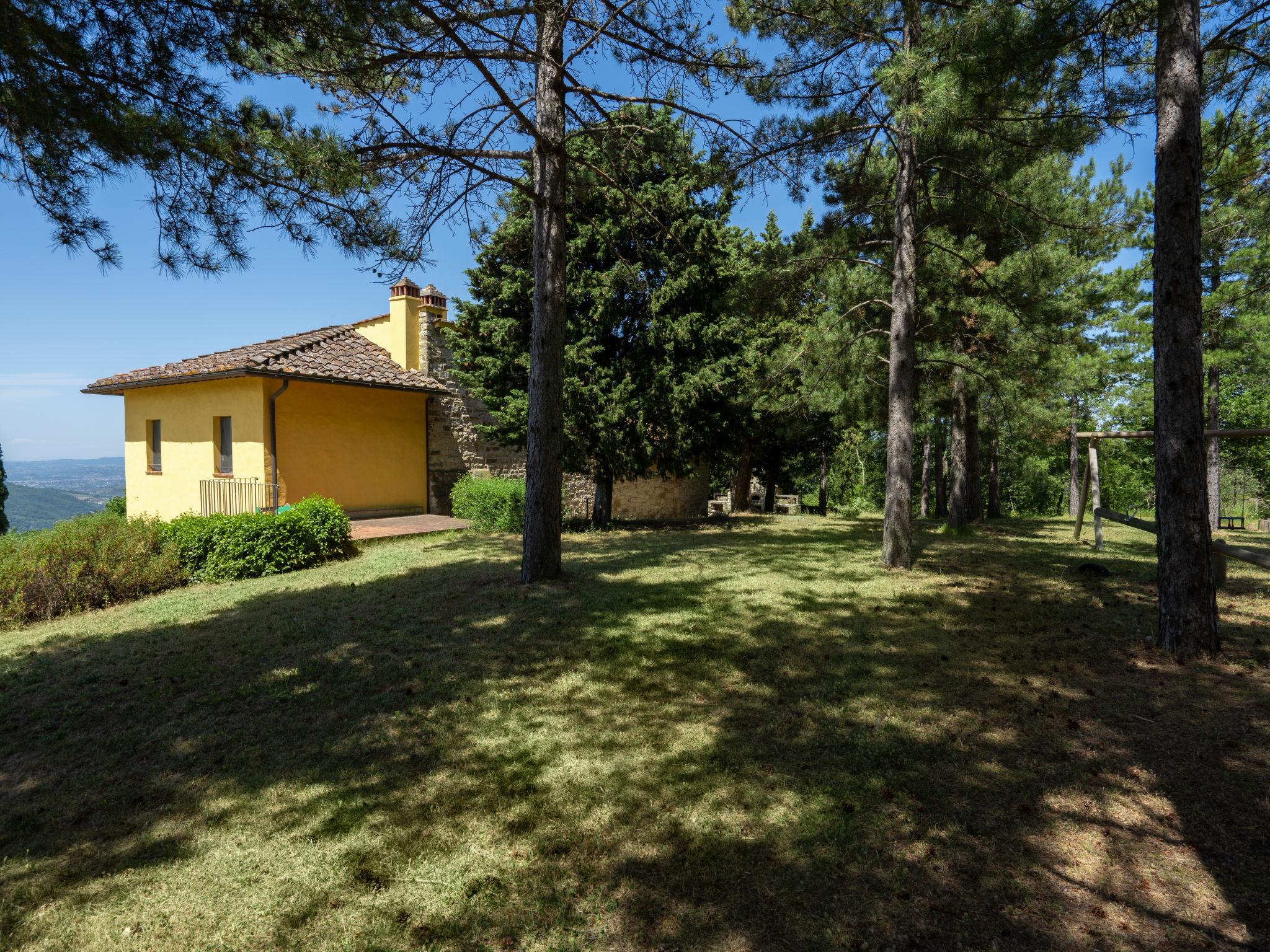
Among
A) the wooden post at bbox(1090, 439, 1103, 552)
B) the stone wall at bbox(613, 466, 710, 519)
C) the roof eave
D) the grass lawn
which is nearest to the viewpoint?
the grass lawn

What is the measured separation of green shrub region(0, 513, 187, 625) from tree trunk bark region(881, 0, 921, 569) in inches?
404

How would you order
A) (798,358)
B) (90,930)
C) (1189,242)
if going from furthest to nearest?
(798,358) → (1189,242) → (90,930)

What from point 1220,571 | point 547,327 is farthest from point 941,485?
point 547,327

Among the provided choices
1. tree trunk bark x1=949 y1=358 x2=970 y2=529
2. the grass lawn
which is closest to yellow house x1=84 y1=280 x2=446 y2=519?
the grass lawn

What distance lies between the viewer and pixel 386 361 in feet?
52.4

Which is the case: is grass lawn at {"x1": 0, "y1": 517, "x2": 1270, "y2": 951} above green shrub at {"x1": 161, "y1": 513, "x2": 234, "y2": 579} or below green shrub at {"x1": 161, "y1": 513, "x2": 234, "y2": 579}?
below

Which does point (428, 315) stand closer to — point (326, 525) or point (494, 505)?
point (494, 505)

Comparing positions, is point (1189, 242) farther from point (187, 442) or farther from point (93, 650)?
point (187, 442)

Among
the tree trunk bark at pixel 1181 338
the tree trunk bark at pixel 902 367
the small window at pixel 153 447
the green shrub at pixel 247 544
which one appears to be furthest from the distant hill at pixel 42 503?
the tree trunk bark at pixel 1181 338

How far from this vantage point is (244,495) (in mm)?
12648

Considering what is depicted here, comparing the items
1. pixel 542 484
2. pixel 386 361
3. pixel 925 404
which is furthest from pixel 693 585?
pixel 386 361

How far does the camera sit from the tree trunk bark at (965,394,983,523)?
1316 centimetres

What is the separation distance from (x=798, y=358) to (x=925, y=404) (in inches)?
145

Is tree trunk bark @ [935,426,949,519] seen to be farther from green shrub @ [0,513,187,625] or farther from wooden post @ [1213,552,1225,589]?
green shrub @ [0,513,187,625]
